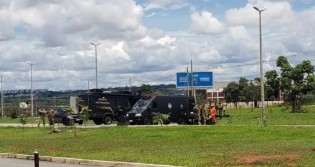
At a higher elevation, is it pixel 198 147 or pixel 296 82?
pixel 296 82

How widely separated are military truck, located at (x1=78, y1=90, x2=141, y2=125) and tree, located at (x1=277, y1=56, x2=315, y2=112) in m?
22.5

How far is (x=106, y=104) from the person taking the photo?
45188 millimetres

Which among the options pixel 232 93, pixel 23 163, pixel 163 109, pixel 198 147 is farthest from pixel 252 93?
pixel 23 163

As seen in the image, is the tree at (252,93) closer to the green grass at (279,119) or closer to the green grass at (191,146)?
the green grass at (279,119)

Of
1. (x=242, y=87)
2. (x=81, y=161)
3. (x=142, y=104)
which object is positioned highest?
(x=242, y=87)

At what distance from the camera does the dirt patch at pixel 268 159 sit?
15.5m

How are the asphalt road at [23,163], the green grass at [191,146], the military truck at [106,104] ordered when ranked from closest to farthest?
the green grass at [191,146] < the asphalt road at [23,163] < the military truck at [106,104]

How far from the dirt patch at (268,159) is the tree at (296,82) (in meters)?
46.8

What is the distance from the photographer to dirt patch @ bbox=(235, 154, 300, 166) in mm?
15540

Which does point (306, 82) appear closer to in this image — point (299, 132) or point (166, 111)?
point (166, 111)

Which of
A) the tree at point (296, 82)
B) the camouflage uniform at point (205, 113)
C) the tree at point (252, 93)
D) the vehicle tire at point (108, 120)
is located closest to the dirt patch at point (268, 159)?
the camouflage uniform at point (205, 113)

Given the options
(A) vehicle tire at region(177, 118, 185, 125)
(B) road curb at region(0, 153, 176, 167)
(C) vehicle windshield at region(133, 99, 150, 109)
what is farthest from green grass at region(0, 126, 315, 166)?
(A) vehicle tire at region(177, 118, 185, 125)

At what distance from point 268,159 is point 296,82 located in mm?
48567

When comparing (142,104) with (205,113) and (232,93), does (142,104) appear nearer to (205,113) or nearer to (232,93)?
(205,113)
